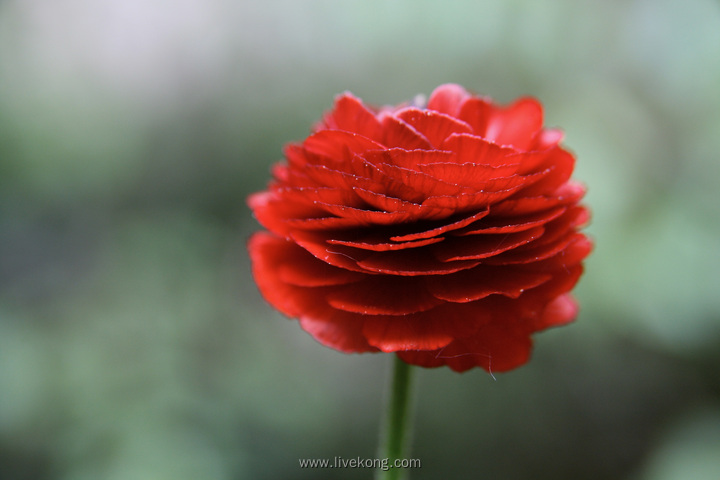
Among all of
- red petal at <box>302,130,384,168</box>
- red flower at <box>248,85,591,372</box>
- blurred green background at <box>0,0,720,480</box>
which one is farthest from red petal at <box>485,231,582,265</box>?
blurred green background at <box>0,0,720,480</box>

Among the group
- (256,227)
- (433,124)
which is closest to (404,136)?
(433,124)

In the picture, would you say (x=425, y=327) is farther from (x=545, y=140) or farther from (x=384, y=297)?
(x=545, y=140)

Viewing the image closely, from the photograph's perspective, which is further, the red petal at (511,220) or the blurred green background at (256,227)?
the blurred green background at (256,227)

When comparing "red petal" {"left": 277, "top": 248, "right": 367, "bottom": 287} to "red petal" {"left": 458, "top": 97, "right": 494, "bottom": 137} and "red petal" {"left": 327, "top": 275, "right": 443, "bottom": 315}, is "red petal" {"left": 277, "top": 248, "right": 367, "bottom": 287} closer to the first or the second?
"red petal" {"left": 327, "top": 275, "right": 443, "bottom": 315}

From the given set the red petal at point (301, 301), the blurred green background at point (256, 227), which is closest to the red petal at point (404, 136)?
the red petal at point (301, 301)

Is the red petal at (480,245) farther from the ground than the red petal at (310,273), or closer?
farther from the ground

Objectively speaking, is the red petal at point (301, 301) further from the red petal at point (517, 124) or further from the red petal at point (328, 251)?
the red petal at point (517, 124)

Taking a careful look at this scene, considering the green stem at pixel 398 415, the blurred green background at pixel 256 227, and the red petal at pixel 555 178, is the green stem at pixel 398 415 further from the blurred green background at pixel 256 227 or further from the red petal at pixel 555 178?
the blurred green background at pixel 256 227
